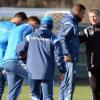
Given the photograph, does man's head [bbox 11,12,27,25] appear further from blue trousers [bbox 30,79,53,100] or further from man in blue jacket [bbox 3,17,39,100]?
blue trousers [bbox 30,79,53,100]

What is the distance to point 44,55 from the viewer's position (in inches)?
612

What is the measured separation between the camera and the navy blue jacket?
15492 millimetres

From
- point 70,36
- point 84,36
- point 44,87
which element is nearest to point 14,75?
point 44,87

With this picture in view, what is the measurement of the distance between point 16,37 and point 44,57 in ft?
3.27

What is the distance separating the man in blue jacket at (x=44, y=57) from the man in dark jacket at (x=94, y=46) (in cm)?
143

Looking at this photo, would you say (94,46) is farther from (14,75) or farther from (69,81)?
(14,75)

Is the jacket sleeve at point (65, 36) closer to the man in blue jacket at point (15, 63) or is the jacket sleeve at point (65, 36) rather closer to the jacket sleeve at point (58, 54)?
the man in blue jacket at point (15, 63)

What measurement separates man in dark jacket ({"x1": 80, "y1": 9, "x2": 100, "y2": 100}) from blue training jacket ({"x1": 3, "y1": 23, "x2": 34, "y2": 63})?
1360 millimetres

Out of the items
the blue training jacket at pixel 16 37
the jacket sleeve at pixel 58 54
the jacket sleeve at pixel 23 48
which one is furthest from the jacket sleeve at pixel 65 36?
the jacket sleeve at pixel 58 54

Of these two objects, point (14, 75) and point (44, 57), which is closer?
point (44, 57)

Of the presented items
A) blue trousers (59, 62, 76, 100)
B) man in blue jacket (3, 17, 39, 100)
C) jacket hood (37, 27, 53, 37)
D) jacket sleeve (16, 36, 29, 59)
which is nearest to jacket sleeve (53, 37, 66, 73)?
jacket hood (37, 27, 53, 37)

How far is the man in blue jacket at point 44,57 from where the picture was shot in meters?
15.5

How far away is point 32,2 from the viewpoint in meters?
49.1

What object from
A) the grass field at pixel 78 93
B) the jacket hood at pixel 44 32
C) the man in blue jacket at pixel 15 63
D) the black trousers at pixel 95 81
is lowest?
the grass field at pixel 78 93
